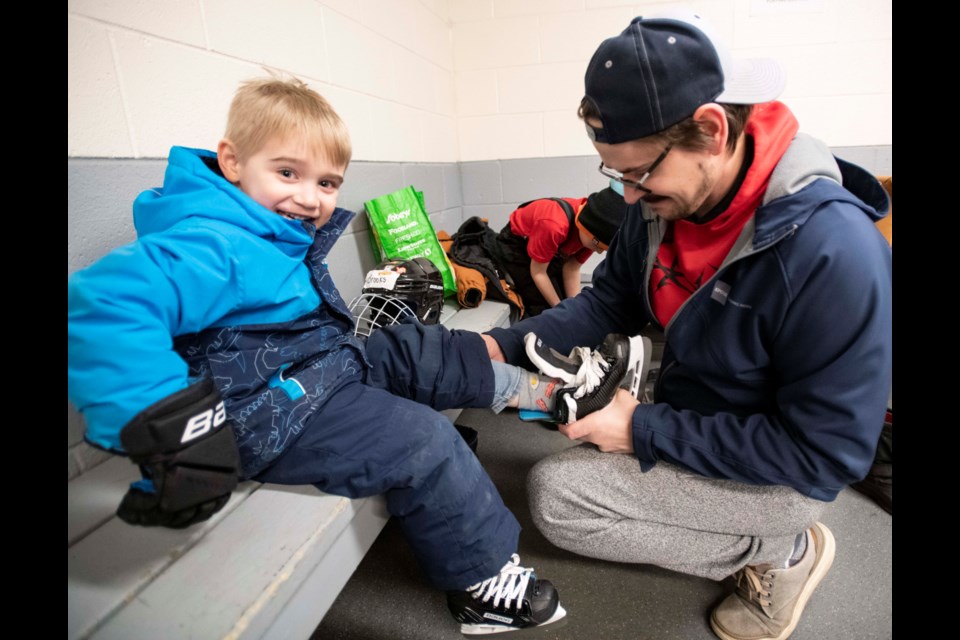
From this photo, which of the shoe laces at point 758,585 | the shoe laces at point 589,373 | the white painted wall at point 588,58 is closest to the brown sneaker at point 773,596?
the shoe laces at point 758,585

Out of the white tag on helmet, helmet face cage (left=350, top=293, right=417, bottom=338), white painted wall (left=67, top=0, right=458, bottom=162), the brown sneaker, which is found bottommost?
the brown sneaker

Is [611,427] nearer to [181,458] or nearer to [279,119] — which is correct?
[181,458]

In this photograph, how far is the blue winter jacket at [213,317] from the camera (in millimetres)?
567

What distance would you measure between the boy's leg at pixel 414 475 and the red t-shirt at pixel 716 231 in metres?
0.59

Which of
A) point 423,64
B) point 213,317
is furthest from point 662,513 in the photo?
point 423,64

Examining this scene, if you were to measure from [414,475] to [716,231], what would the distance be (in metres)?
0.78

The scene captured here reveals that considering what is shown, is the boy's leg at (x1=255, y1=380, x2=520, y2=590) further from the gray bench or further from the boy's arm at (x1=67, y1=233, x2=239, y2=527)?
the boy's arm at (x1=67, y1=233, x2=239, y2=527)

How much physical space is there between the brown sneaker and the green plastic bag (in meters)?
1.62

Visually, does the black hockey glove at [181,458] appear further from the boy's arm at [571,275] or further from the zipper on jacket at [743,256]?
the boy's arm at [571,275]

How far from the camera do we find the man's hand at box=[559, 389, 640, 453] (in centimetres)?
101

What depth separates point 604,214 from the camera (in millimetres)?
2053

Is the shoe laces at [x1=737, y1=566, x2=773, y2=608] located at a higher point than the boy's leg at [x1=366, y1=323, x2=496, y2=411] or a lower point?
lower

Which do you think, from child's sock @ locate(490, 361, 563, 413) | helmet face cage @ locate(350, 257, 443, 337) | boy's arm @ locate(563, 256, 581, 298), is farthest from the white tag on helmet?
boy's arm @ locate(563, 256, 581, 298)
